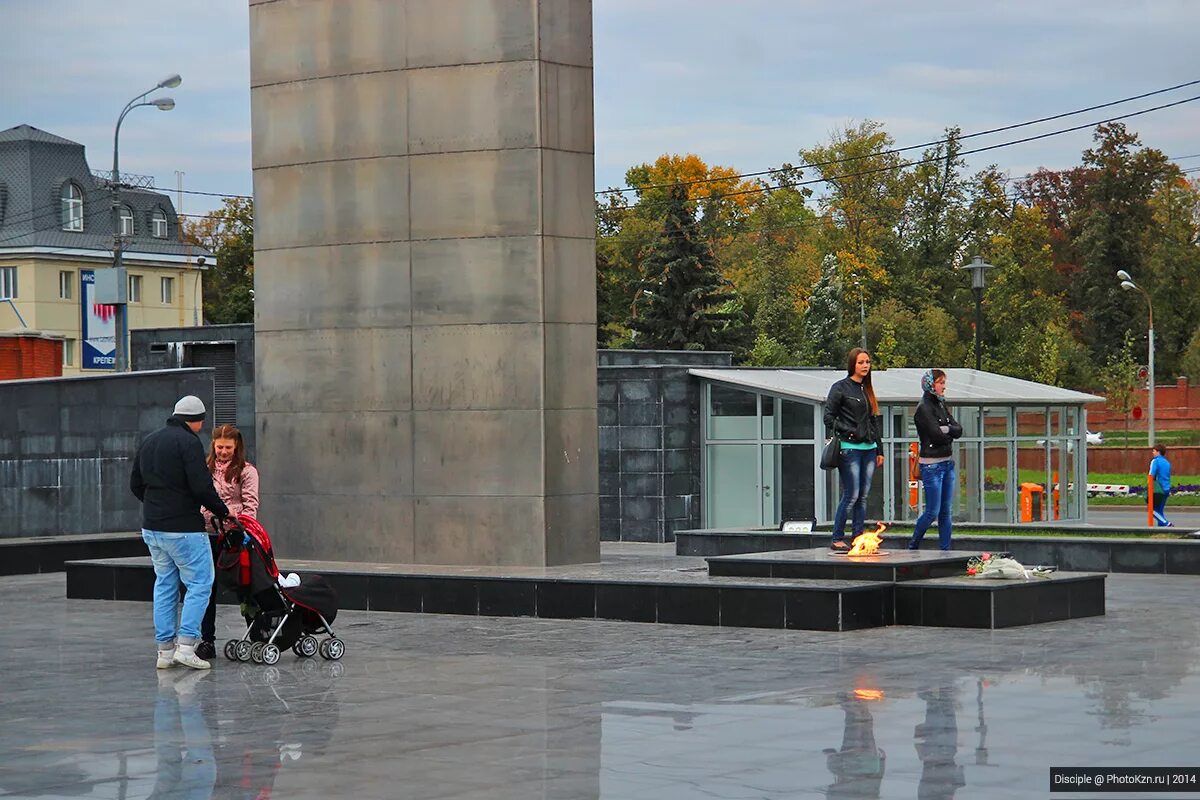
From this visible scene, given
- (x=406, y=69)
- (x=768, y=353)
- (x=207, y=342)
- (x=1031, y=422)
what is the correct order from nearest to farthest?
(x=406, y=69) < (x=1031, y=422) < (x=207, y=342) < (x=768, y=353)

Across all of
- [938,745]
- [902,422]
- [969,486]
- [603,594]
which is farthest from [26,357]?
[938,745]

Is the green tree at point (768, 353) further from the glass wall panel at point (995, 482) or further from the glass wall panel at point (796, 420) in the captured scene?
the glass wall panel at point (796, 420)

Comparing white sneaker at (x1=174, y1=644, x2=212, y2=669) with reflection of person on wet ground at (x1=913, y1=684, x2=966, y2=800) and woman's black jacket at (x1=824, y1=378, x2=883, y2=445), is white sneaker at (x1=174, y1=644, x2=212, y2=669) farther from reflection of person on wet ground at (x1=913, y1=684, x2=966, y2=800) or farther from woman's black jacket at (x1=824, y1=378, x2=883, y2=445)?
woman's black jacket at (x1=824, y1=378, x2=883, y2=445)

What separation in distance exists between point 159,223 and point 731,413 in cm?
6833

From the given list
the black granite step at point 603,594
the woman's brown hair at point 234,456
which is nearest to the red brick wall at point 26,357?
the black granite step at point 603,594

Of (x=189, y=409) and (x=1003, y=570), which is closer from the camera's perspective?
(x=189, y=409)

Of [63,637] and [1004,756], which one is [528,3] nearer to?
[63,637]

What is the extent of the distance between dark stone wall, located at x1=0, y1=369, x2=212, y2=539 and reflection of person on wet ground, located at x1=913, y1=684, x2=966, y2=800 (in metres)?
17.8

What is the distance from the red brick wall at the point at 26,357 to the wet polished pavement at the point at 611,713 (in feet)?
89.5

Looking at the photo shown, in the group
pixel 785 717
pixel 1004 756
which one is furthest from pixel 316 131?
pixel 1004 756

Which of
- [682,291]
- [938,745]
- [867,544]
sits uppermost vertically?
[682,291]

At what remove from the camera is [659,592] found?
16047 millimetres

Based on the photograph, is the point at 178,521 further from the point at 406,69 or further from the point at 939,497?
the point at 939,497

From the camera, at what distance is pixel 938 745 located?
9.12m
